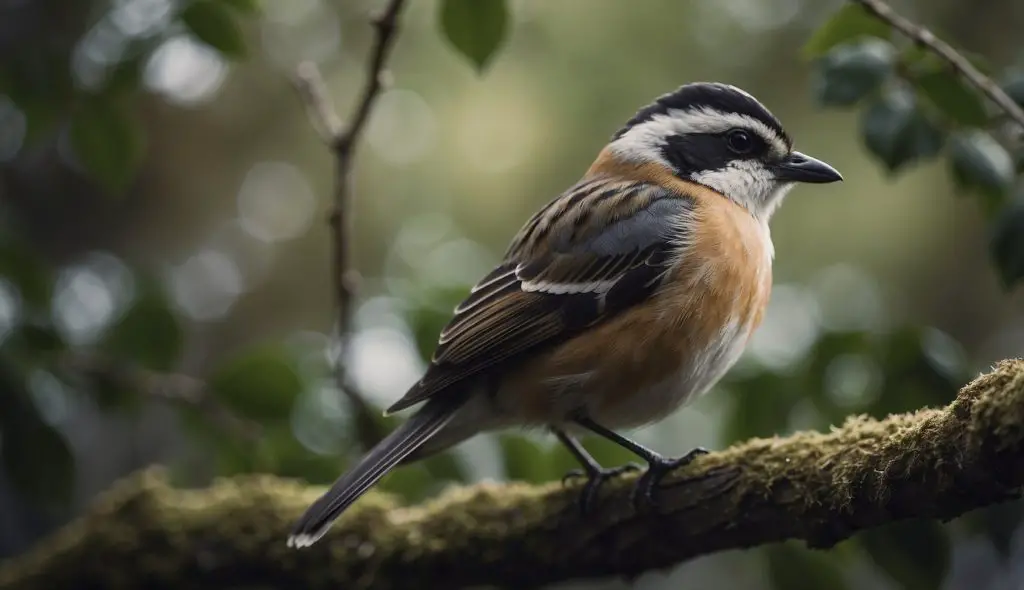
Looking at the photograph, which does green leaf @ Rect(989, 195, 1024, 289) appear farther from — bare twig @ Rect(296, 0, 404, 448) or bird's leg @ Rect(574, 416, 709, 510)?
bare twig @ Rect(296, 0, 404, 448)

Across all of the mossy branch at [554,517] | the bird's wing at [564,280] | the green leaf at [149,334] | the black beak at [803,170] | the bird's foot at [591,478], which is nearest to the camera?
the mossy branch at [554,517]

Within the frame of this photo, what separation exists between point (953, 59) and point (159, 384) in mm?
3246

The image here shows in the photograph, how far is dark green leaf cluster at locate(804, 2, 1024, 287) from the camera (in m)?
3.11

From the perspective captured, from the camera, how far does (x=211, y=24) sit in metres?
3.68

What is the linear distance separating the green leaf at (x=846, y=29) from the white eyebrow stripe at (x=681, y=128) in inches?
32.3

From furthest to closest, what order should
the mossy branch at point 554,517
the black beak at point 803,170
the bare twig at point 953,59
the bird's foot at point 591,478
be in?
1. the black beak at point 803,170
2. the bird's foot at point 591,478
3. the bare twig at point 953,59
4. the mossy branch at point 554,517

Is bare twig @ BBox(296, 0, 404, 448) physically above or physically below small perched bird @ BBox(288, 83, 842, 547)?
above

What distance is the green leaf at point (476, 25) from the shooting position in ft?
10.6

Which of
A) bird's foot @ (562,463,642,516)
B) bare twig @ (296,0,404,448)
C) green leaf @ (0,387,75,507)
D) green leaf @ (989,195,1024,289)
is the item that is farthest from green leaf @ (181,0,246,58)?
green leaf @ (989,195,1024,289)

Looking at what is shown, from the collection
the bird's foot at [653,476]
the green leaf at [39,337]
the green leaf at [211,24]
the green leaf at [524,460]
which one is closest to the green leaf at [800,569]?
the bird's foot at [653,476]

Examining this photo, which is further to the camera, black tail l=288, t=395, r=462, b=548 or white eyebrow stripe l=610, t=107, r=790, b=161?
white eyebrow stripe l=610, t=107, r=790, b=161

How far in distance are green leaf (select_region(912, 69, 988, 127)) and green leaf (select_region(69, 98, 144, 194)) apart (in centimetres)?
290

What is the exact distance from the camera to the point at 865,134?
319 centimetres

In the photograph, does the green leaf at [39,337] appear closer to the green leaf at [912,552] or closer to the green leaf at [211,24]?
the green leaf at [211,24]
